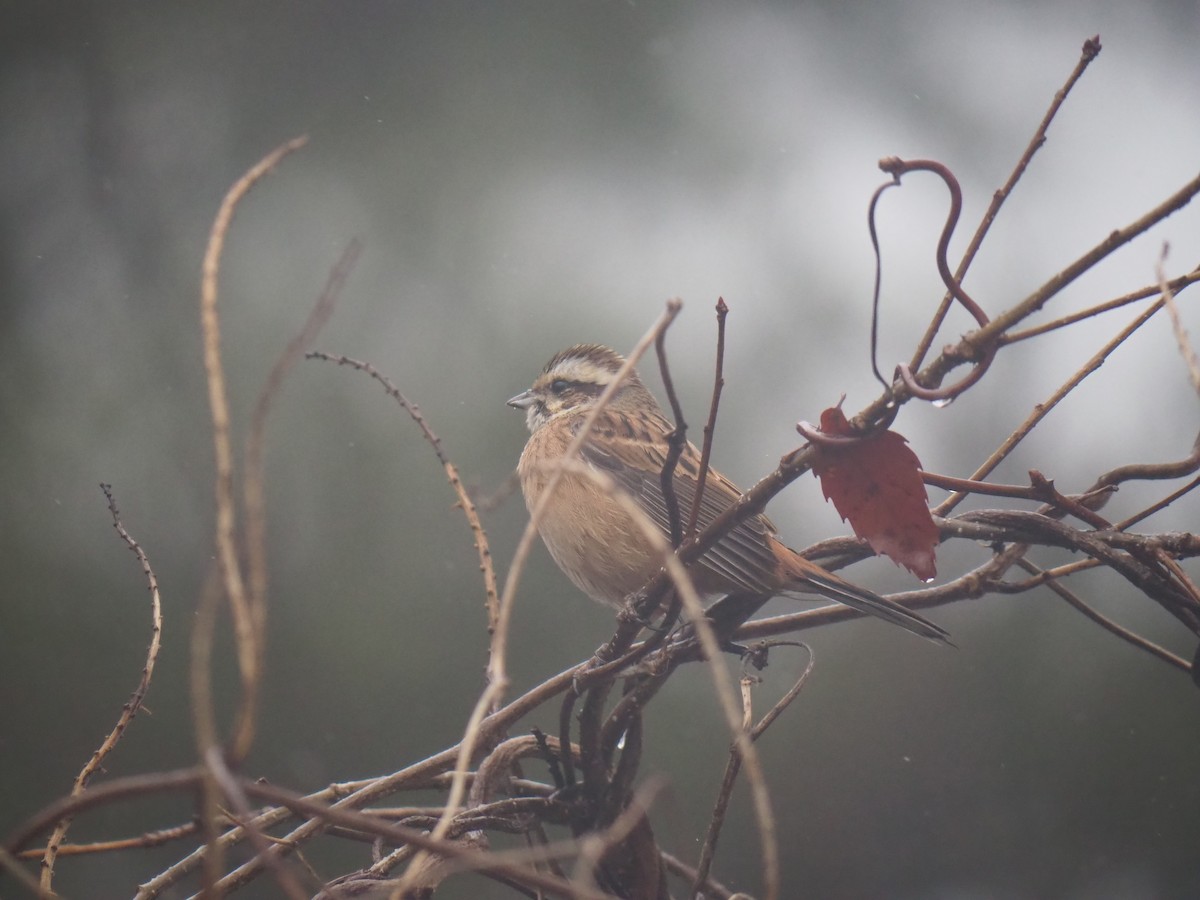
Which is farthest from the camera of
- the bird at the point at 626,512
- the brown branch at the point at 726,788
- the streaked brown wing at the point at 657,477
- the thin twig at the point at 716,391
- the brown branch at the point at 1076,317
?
the streaked brown wing at the point at 657,477

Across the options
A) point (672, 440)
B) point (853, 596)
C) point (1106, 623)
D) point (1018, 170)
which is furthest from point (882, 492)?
point (853, 596)

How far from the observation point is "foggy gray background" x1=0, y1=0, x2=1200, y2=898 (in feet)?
11.6

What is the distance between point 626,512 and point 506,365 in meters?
2.32

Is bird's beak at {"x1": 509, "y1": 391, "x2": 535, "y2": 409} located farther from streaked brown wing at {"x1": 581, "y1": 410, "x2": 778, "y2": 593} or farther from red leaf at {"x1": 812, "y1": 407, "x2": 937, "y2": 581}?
red leaf at {"x1": 812, "y1": 407, "x2": 937, "y2": 581}

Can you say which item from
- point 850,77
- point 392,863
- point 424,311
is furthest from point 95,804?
point 850,77

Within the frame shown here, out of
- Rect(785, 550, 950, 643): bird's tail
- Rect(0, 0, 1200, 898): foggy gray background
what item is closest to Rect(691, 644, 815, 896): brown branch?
Rect(785, 550, 950, 643): bird's tail

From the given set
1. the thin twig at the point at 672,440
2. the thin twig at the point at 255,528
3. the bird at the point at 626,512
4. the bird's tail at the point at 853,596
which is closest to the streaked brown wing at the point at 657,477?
the bird at the point at 626,512

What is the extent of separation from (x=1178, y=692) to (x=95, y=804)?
368 centimetres

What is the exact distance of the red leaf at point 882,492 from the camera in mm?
1452

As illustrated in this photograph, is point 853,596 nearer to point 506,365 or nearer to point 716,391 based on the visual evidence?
point 716,391

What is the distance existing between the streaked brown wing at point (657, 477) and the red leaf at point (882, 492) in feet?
3.33

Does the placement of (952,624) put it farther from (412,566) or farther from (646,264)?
(412,566)

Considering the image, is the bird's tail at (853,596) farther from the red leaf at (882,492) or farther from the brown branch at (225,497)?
the brown branch at (225,497)

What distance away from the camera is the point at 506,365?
4441 millimetres
